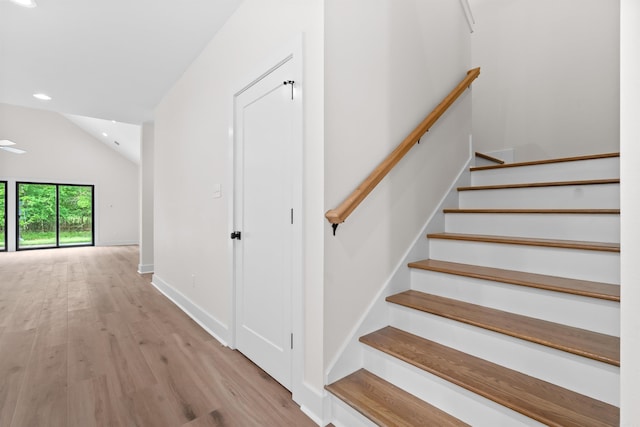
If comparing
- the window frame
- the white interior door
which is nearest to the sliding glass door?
the window frame

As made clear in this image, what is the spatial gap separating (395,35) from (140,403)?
2703 mm

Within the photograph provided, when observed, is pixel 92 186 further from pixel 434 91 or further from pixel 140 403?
pixel 434 91

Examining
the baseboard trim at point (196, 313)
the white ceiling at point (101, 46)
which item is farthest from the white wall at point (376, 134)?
the baseboard trim at point (196, 313)

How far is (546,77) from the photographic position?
3246 mm

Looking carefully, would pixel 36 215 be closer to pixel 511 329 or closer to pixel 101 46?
pixel 101 46

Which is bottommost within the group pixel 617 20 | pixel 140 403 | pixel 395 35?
pixel 140 403

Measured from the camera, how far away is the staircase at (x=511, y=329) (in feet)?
3.92

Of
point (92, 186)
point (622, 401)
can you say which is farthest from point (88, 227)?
point (622, 401)

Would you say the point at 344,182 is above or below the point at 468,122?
below

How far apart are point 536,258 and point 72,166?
11.7 m

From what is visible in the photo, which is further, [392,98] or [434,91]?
[434,91]

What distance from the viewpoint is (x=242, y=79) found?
2.25 meters

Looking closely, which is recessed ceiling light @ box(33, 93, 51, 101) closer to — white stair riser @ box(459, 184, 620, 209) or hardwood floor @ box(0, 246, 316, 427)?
hardwood floor @ box(0, 246, 316, 427)

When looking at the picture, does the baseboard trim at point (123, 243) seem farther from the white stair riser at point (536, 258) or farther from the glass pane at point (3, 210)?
the white stair riser at point (536, 258)
